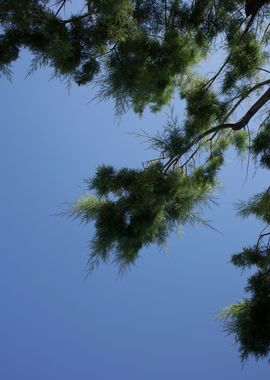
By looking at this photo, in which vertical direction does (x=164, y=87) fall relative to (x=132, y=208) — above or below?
above

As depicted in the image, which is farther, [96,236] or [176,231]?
[176,231]

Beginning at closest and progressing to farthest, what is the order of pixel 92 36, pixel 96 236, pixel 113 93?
1. pixel 96 236
2. pixel 92 36
3. pixel 113 93

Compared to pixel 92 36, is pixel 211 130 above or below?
below

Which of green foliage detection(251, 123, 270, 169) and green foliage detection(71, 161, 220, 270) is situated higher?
green foliage detection(251, 123, 270, 169)

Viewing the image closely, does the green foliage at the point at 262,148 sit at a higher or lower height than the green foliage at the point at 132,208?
higher

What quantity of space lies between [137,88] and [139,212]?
0.73 meters

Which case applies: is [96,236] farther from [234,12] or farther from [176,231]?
[234,12]

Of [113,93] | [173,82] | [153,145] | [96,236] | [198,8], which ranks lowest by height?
[96,236]

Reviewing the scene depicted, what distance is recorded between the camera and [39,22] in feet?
7.59

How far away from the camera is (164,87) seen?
106 inches

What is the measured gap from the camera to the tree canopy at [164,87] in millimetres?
2215

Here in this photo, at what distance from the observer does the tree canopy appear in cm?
221

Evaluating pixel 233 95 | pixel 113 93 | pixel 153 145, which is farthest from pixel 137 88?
pixel 233 95

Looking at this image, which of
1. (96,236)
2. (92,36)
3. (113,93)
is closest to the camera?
(96,236)
